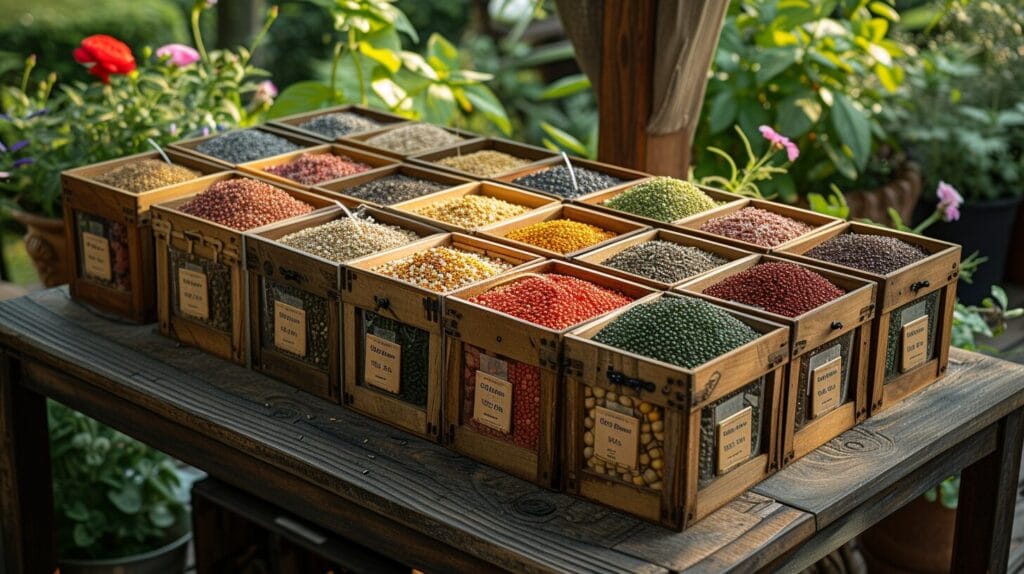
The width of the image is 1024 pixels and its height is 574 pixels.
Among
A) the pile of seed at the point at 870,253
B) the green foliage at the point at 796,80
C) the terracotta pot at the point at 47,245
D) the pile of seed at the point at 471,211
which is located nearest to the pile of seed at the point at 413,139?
the pile of seed at the point at 471,211

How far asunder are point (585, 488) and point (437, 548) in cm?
22

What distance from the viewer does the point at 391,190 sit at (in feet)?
7.68

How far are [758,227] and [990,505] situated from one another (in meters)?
0.61

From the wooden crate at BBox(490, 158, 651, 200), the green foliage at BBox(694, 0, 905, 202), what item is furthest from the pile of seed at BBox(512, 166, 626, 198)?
the green foliage at BBox(694, 0, 905, 202)

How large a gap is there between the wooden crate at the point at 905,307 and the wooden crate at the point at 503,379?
34 cm

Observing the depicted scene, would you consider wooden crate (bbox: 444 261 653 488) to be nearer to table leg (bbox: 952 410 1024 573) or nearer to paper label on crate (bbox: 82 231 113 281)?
table leg (bbox: 952 410 1024 573)

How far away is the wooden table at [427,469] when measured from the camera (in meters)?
1.66

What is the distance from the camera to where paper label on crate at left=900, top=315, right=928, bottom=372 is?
1992 mm

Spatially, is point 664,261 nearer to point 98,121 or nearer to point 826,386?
point 826,386

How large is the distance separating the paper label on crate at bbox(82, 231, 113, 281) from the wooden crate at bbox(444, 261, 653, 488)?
2.68 ft

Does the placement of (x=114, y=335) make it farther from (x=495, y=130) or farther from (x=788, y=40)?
(x=495, y=130)

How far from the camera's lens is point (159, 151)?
251 cm

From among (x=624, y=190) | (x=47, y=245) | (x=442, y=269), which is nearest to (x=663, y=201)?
(x=624, y=190)

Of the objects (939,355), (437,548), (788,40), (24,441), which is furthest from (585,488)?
(788,40)
